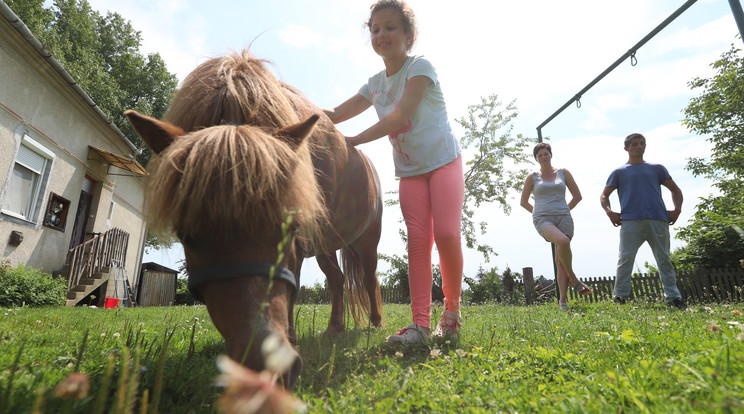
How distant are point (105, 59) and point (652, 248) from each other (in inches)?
1266

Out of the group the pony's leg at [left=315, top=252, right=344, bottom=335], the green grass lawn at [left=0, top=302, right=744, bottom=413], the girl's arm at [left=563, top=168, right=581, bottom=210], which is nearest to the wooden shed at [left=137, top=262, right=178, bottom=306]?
the pony's leg at [left=315, top=252, right=344, bottom=335]

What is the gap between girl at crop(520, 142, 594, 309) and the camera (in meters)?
6.31

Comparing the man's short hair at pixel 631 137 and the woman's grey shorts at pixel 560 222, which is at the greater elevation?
the man's short hair at pixel 631 137

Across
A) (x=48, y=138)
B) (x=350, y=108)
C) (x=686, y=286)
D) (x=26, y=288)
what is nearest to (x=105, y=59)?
(x=48, y=138)

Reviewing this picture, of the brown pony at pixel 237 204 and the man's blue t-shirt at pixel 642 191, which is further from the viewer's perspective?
the man's blue t-shirt at pixel 642 191

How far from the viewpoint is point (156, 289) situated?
18.3 m

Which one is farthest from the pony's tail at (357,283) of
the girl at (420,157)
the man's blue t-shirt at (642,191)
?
the man's blue t-shirt at (642,191)

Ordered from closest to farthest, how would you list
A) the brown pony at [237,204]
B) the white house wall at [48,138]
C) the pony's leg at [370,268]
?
the brown pony at [237,204] < the pony's leg at [370,268] < the white house wall at [48,138]

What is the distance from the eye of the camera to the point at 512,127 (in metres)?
21.6

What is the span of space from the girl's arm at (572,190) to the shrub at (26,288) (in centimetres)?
1131

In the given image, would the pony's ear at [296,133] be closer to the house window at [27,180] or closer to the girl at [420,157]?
the girl at [420,157]

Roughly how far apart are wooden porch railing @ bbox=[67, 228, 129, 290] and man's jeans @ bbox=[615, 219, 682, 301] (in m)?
14.3

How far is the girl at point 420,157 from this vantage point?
3303mm

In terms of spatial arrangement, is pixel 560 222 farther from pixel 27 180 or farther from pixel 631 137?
pixel 27 180
